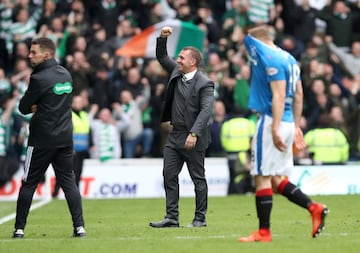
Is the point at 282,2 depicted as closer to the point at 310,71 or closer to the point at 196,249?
the point at 310,71

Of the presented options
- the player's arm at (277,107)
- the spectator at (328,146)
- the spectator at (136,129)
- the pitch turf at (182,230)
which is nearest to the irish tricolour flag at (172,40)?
the spectator at (136,129)

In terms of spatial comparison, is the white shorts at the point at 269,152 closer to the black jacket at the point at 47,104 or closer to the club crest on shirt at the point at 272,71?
the club crest on shirt at the point at 272,71

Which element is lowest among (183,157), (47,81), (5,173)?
(5,173)

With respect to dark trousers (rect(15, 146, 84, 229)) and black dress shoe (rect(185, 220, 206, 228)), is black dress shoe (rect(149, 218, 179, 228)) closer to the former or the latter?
black dress shoe (rect(185, 220, 206, 228))

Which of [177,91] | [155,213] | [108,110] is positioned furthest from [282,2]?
[177,91]

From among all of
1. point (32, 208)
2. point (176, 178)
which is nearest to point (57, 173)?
point (176, 178)

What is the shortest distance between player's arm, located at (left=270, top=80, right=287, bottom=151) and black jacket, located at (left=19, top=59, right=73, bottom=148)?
2.50 metres

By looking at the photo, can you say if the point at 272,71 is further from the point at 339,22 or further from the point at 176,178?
the point at 339,22

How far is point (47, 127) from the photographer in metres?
12.2

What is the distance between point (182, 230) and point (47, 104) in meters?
2.18

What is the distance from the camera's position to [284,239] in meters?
11.6

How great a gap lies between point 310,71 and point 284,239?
13.1 meters

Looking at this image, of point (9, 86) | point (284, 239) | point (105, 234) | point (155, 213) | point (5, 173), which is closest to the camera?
point (284, 239)

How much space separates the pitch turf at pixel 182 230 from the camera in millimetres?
10930
